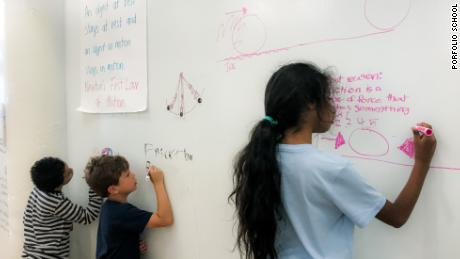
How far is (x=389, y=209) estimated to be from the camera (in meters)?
0.95

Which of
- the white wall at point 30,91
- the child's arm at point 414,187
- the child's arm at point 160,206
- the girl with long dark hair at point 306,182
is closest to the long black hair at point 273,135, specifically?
the girl with long dark hair at point 306,182

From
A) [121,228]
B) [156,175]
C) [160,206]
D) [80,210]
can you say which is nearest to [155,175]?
[156,175]

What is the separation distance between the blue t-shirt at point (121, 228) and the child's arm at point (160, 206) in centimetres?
3

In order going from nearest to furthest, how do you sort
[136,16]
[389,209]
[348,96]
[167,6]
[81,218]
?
[389,209] → [348,96] → [167,6] → [136,16] → [81,218]

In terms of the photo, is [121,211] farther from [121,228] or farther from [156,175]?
[156,175]

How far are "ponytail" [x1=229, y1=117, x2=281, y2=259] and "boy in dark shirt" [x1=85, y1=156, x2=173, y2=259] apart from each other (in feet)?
2.01

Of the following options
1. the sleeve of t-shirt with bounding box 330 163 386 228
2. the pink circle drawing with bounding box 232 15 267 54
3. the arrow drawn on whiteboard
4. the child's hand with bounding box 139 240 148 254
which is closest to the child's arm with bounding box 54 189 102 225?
the child's hand with bounding box 139 240 148 254

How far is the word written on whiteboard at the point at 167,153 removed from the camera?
1535 millimetres

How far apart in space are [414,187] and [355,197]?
0.17m

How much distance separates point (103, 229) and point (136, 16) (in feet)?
2.99

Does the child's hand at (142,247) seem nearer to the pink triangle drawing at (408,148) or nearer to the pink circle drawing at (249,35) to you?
the pink circle drawing at (249,35)

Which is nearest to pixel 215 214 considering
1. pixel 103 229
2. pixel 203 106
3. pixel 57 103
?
pixel 203 106

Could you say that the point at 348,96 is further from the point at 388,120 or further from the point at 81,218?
the point at 81,218

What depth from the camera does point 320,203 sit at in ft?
3.08
